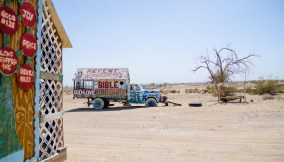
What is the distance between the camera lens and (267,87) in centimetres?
3077

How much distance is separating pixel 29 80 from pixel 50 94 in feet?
4.36

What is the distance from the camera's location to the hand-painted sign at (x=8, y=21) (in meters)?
3.95

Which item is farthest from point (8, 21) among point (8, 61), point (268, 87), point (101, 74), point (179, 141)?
point (268, 87)

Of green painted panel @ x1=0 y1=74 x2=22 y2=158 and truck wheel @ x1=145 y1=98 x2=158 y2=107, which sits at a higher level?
green painted panel @ x1=0 y1=74 x2=22 y2=158

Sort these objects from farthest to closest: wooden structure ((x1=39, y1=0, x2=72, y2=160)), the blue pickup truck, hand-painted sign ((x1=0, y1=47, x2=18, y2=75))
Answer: the blue pickup truck, wooden structure ((x1=39, y1=0, x2=72, y2=160)), hand-painted sign ((x1=0, y1=47, x2=18, y2=75))

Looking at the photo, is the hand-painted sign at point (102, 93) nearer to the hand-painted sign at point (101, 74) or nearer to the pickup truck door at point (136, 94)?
the pickup truck door at point (136, 94)

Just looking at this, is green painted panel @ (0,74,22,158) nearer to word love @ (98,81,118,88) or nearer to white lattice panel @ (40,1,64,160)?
white lattice panel @ (40,1,64,160)

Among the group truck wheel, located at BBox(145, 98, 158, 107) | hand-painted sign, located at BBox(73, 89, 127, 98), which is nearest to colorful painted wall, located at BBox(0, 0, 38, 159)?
hand-painted sign, located at BBox(73, 89, 127, 98)

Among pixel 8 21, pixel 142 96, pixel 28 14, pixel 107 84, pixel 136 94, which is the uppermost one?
pixel 28 14

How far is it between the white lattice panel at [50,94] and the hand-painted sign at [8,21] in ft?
3.89

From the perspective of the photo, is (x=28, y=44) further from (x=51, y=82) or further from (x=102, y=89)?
(x=102, y=89)

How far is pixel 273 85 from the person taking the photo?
3025cm

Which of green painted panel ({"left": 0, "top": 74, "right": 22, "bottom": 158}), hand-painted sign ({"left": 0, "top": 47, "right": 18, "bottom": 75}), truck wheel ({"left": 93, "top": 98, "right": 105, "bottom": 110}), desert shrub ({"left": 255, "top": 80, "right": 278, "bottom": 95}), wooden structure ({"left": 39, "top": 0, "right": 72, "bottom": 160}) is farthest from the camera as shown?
desert shrub ({"left": 255, "top": 80, "right": 278, "bottom": 95})

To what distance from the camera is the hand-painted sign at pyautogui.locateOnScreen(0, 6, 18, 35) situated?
395 centimetres
